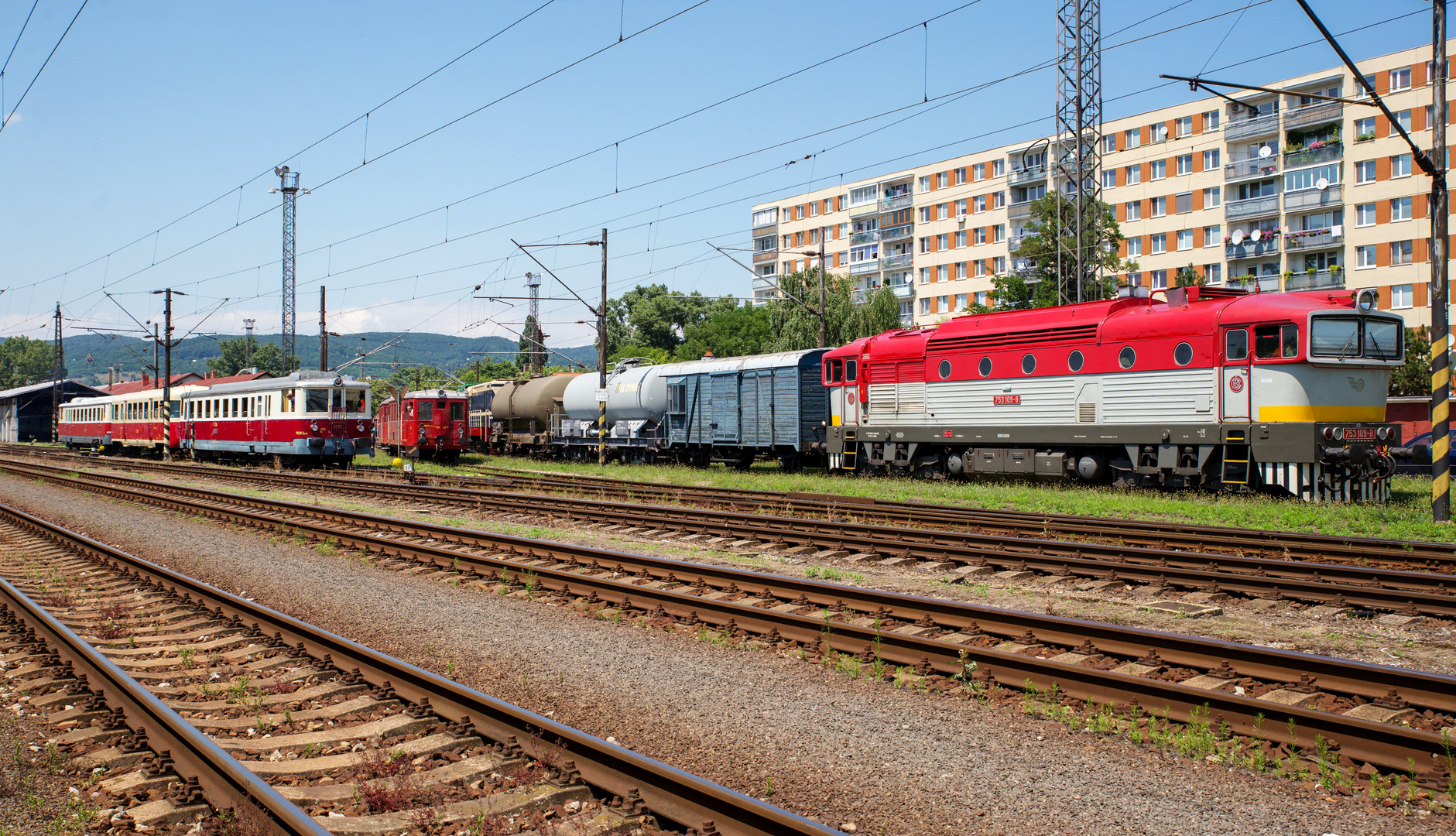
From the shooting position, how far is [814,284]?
6612 cm

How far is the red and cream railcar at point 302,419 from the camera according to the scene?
115 feet

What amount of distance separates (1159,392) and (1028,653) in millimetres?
12900

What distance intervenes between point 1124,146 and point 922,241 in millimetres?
17329

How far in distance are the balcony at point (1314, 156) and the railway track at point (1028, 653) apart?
55055mm

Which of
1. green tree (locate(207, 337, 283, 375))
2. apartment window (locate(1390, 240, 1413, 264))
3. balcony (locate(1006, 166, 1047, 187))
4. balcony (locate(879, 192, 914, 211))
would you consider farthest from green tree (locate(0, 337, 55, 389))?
apartment window (locate(1390, 240, 1413, 264))

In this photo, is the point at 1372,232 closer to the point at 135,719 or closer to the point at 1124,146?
the point at 1124,146

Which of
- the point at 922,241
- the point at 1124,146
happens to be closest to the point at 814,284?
the point at 922,241

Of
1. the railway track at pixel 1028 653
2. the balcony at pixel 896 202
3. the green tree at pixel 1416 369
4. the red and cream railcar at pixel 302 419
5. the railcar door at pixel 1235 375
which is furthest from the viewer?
the balcony at pixel 896 202

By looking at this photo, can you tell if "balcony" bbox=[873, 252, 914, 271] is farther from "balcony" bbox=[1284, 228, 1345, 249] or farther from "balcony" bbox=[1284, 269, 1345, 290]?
"balcony" bbox=[1284, 269, 1345, 290]

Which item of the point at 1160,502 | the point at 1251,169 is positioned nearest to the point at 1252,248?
the point at 1251,169

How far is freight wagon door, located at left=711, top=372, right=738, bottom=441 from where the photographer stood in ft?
102

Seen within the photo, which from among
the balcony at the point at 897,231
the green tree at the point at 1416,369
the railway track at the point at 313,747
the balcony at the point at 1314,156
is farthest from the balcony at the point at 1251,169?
the railway track at the point at 313,747

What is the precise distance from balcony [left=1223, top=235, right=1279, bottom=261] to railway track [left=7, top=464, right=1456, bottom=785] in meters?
54.2

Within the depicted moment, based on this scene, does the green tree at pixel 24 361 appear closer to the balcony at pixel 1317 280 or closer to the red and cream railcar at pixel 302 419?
the red and cream railcar at pixel 302 419
